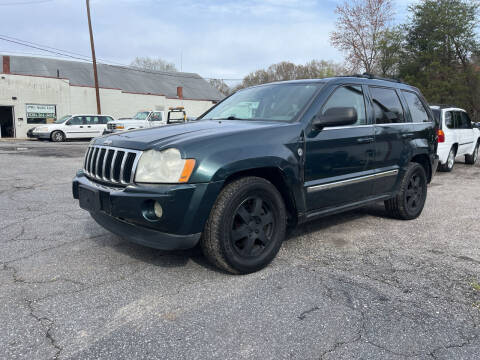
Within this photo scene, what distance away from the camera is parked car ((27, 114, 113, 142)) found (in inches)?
863

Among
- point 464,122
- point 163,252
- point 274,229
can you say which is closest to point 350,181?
point 274,229

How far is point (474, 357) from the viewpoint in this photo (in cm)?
220

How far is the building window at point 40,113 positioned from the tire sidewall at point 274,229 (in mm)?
27652

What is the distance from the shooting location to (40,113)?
88.9ft

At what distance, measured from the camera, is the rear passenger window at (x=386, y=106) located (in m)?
4.47

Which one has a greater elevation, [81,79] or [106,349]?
[81,79]

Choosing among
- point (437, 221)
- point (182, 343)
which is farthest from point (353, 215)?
point (182, 343)

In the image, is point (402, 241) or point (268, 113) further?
point (402, 241)

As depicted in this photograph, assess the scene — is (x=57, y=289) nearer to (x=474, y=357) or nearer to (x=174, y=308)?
(x=174, y=308)

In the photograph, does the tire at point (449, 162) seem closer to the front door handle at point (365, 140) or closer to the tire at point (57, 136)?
the front door handle at point (365, 140)

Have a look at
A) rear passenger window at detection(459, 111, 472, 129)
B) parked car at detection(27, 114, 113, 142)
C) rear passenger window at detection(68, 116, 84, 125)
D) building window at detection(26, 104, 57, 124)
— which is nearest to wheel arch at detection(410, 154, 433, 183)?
rear passenger window at detection(459, 111, 472, 129)

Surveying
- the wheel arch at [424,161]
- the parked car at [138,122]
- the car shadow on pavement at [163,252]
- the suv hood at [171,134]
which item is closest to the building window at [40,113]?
the parked car at [138,122]

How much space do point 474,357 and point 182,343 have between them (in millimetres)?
1664

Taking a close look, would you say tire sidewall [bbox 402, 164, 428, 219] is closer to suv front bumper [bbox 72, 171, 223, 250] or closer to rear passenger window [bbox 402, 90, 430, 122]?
rear passenger window [bbox 402, 90, 430, 122]
